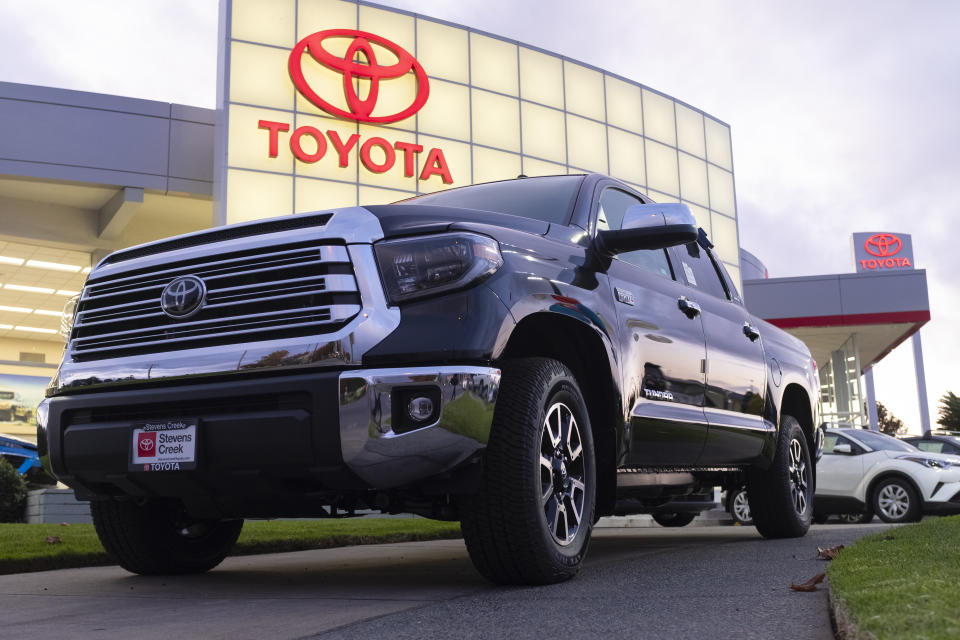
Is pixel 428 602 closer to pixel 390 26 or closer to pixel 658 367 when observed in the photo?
pixel 658 367

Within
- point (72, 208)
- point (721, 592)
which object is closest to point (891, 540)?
point (721, 592)

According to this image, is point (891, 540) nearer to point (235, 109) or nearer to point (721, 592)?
point (721, 592)

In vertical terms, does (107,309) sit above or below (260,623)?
above

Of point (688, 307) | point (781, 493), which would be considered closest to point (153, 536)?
point (688, 307)

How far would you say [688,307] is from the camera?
5414 mm

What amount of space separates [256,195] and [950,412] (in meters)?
36.4

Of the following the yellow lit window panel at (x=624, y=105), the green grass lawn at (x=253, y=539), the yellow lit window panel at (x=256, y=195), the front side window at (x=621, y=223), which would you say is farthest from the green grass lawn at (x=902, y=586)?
the yellow lit window panel at (x=624, y=105)

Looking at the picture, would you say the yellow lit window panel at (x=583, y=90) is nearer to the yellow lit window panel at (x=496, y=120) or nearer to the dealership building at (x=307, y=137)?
the dealership building at (x=307, y=137)

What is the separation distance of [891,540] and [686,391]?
1247 millimetres

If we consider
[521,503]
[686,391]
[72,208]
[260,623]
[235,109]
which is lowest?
[260,623]

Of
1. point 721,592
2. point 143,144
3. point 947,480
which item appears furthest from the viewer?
point 143,144

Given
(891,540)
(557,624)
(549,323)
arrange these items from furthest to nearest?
(891,540)
(549,323)
(557,624)

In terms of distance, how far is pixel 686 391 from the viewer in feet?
17.0

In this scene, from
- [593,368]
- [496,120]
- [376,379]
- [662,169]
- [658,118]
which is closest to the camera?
[376,379]
